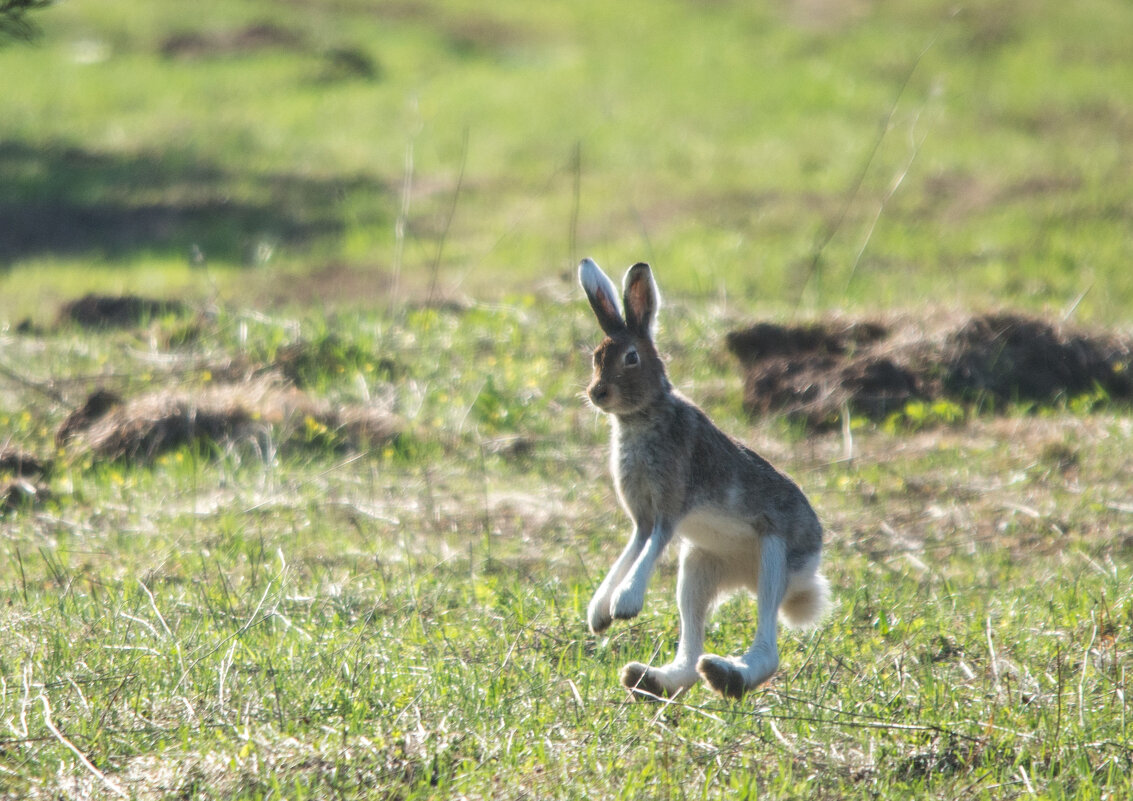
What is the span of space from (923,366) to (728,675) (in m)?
4.87

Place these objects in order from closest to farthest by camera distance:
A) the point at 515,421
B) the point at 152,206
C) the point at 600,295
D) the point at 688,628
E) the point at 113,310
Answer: the point at 688,628 → the point at 600,295 → the point at 515,421 → the point at 113,310 → the point at 152,206

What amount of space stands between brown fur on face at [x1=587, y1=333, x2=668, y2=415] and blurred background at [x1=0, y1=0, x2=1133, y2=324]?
4.66 m

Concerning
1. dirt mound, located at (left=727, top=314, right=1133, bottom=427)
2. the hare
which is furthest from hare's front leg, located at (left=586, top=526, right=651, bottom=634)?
dirt mound, located at (left=727, top=314, right=1133, bottom=427)

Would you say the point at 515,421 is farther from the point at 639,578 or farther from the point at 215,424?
the point at 639,578

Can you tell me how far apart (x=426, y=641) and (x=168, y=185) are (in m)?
11.5

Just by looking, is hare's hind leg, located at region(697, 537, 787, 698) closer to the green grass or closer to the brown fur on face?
the green grass

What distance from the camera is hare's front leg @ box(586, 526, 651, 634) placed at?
420 centimetres

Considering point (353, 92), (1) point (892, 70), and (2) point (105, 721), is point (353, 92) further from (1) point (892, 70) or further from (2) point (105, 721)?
(2) point (105, 721)

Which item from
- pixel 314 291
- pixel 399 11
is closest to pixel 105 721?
pixel 314 291

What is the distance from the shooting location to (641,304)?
466 centimetres

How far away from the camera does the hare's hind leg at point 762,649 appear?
394 centimetres

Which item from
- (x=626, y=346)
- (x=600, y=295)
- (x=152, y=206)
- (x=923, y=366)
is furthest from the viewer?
(x=152, y=206)

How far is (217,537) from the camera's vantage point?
19.9ft

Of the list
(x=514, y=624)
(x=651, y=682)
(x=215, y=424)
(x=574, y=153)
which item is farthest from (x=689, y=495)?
(x=574, y=153)
